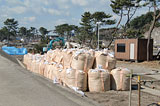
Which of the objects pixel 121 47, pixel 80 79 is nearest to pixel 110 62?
pixel 80 79

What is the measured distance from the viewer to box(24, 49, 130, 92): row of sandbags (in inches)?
299

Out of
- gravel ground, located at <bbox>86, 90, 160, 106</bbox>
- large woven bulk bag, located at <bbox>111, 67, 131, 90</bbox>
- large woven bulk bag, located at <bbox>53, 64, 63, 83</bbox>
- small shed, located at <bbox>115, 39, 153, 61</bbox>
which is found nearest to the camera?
gravel ground, located at <bbox>86, 90, 160, 106</bbox>

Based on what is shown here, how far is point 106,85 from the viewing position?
7617mm

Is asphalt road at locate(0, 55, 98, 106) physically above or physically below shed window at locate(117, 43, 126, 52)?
below

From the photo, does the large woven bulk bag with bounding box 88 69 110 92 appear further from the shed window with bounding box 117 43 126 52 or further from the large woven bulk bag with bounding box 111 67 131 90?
the shed window with bounding box 117 43 126 52

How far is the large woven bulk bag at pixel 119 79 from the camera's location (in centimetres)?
781

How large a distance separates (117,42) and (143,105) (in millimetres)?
14662

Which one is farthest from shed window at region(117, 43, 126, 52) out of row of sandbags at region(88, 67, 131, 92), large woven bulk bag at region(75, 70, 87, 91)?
large woven bulk bag at region(75, 70, 87, 91)

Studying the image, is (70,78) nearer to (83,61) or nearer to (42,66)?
(83,61)

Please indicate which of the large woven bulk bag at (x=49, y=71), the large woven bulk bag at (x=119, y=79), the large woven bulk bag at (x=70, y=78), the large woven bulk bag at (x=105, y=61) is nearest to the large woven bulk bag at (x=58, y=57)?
the large woven bulk bag at (x=49, y=71)

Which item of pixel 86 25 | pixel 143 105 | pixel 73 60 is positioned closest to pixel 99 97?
pixel 143 105

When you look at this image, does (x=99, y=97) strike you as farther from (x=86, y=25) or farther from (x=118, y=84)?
(x=86, y=25)

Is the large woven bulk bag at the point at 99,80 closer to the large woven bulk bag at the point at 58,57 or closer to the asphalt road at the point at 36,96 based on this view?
the asphalt road at the point at 36,96

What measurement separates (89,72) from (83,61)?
640 mm
